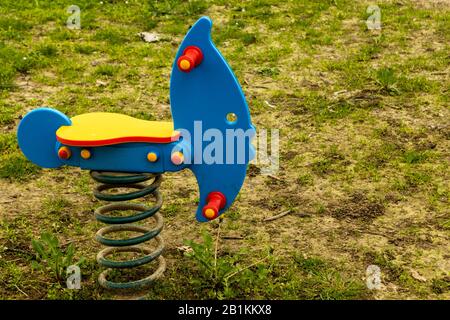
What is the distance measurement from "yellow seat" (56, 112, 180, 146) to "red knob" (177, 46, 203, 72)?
343 mm

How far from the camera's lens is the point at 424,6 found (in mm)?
8977

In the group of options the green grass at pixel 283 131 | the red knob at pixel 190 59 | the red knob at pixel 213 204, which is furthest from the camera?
the green grass at pixel 283 131

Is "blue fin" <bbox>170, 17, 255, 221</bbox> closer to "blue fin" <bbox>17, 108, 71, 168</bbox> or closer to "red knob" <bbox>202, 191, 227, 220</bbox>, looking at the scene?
"red knob" <bbox>202, 191, 227, 220</bbox>

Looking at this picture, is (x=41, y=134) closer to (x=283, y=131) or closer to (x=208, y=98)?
(x=208, y=98)

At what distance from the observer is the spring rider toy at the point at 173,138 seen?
12.4 ft

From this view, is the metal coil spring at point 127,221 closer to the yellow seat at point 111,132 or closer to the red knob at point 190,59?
the yellow seat at point 111,132

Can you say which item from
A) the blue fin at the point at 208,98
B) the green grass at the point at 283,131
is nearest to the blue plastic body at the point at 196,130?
the blue fin at the point at 208,98

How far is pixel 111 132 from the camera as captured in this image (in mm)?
3809

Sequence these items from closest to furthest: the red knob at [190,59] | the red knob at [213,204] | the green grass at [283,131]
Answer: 1. the red knob at [190,59]
2. the red knob at [213,204]
3. the green grass at [283,131]

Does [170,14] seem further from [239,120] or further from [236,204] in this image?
[239,120]

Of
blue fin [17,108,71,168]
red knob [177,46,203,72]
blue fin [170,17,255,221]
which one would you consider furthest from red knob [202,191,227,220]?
blue fin [17,108,71,168]

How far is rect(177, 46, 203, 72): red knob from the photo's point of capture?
147 inches

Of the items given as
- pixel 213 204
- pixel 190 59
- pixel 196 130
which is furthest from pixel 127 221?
pixel 190 59

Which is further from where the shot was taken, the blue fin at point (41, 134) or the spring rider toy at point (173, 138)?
the blue fin at point (41, 134)
